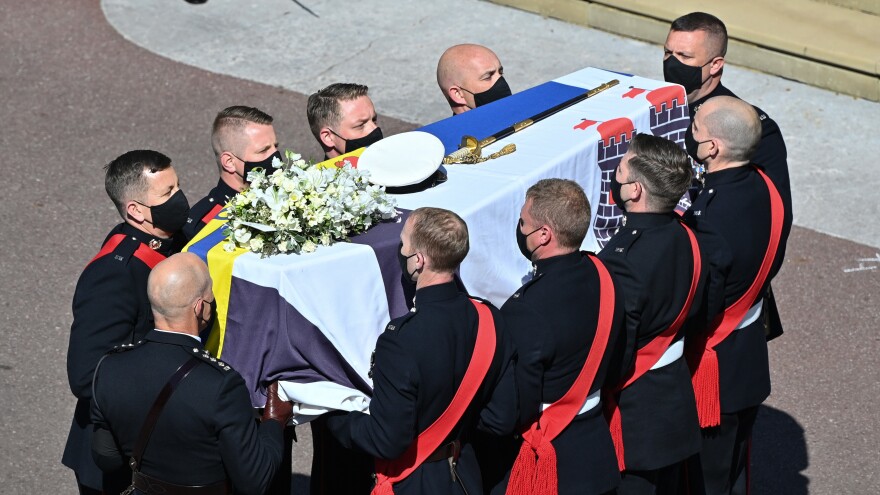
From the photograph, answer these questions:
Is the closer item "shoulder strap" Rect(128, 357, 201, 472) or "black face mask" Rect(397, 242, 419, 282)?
"shoulder strap" Rect(128, 357, 201, 472)

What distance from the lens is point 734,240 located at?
4.88 meters

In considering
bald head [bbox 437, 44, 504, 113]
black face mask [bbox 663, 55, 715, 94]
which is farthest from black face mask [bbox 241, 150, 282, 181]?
black face mask [bbox 663, 55, 715, 94]

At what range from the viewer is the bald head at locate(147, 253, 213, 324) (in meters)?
3.87

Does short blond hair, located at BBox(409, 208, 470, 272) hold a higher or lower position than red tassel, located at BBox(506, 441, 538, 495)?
higher

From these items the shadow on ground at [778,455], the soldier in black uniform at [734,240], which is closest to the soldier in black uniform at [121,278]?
the soldier in black uniform at [734,240]

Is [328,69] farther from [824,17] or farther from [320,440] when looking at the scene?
[320,440]

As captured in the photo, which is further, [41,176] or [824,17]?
[824,17]

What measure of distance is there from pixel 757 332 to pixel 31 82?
6425 millimetres

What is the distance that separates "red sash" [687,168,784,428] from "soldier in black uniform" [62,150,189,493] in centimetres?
211

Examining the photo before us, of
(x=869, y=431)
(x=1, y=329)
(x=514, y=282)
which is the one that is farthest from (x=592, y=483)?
(x=1, y=329)

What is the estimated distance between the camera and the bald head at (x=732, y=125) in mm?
4902

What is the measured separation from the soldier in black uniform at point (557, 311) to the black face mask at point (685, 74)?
1869 mm

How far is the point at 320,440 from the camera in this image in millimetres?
4984

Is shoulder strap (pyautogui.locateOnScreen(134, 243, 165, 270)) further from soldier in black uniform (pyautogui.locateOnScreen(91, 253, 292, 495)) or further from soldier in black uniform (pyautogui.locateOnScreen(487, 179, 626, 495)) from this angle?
soldier in black uniform (pyautogui.locateOnScreen(487, 179, 626, 495))
